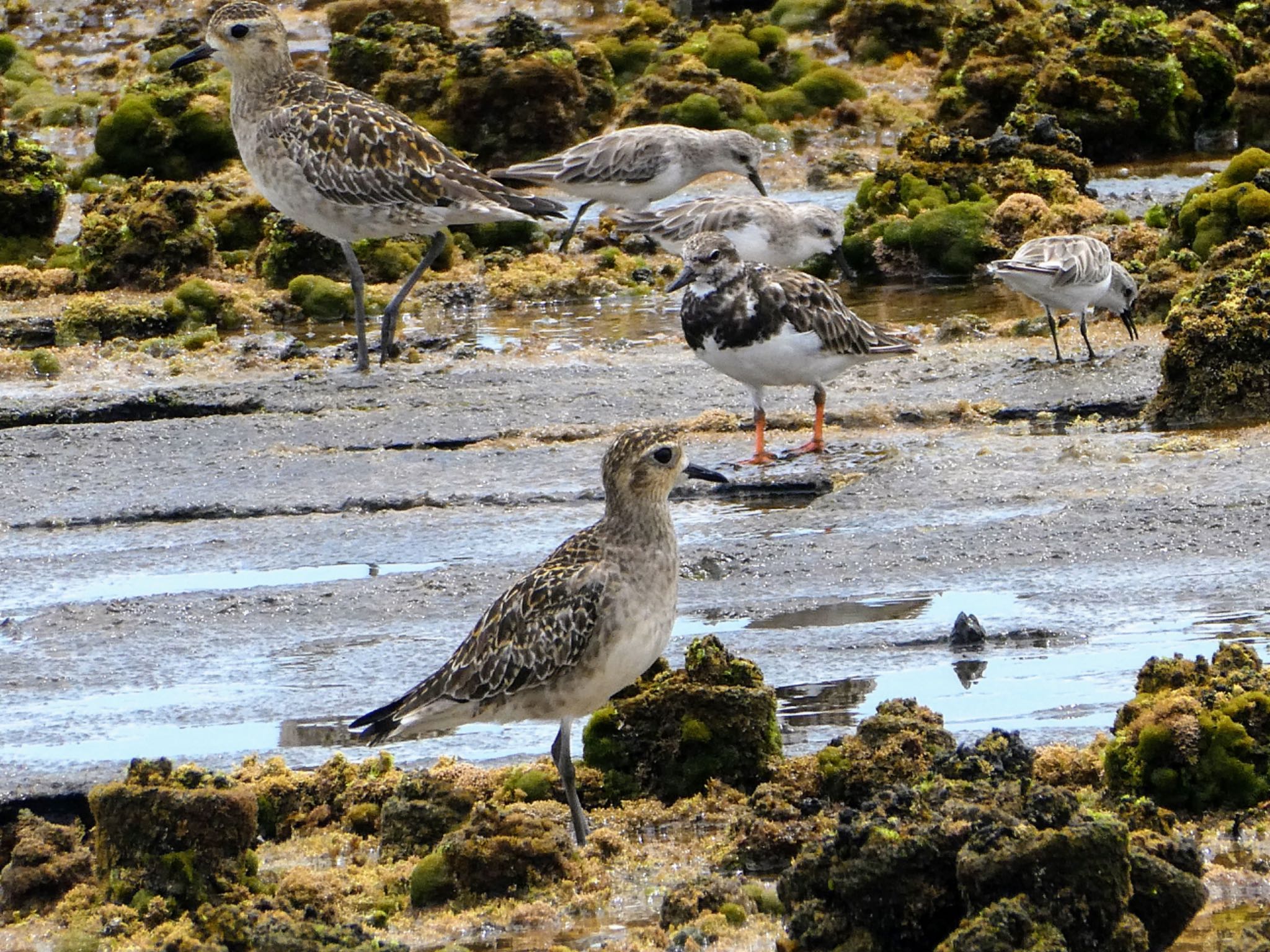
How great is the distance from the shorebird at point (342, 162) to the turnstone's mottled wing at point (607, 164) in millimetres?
3364

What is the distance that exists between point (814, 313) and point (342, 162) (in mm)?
4278

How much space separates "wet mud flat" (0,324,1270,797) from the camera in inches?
305

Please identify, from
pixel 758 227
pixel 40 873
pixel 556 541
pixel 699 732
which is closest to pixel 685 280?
pixel 556 541

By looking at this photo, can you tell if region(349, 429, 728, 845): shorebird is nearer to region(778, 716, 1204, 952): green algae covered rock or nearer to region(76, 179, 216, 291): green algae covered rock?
region(778, 716, 1204, 952): green algae covered rock

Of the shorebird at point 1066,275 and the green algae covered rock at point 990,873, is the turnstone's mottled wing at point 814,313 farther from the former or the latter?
the green algae covered rock at point 990,873

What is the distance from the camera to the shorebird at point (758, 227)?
1603 centimetres

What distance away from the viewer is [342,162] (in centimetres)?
1436

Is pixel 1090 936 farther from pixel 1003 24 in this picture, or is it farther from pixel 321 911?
pixel 1003 24

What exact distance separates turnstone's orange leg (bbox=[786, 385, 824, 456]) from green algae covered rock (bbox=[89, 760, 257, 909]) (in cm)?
597

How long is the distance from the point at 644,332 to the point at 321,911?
1028 centimetres

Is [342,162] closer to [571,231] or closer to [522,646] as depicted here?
[571,231]

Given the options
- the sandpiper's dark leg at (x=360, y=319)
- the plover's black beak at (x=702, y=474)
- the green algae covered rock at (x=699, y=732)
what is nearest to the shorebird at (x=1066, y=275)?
the sandpiper's dark leg at (x=360, y=319)

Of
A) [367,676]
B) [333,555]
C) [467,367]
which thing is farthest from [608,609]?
[467,367]

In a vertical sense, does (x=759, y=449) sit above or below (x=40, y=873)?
above
